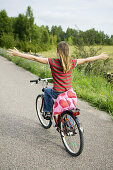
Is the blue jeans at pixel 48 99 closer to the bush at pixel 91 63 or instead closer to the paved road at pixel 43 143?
the paved road at pixel 43 143

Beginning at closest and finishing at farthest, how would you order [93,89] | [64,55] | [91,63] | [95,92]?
[64,55] < [95,92] < [93,89] < [91,63]

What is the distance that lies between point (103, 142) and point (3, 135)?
200cm

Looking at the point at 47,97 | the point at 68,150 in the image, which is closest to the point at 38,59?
the point at 47,97

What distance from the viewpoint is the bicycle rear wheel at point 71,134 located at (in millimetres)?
2838

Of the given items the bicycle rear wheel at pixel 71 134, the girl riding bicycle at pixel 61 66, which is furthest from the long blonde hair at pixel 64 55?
the bicycle rear wheel at pixel 71 134

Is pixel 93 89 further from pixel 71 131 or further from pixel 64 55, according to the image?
pixel 64 55

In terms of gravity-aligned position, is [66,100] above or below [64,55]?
below

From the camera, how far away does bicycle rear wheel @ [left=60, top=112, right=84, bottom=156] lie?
9.31 ft

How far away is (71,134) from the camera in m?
2.95

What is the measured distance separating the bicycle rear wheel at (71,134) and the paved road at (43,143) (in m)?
0.12

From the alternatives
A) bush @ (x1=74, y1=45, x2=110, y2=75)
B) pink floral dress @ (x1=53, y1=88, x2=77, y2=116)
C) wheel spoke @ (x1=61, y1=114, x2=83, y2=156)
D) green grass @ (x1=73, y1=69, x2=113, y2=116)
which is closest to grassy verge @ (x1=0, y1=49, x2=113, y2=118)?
green grass @ (x1=73, y1=69, x2=113, y2=116)

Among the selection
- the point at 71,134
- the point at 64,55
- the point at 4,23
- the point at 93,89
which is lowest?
the point at 93,89

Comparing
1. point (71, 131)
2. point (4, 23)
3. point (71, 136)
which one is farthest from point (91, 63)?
point (4, 23)

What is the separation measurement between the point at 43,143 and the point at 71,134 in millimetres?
710
